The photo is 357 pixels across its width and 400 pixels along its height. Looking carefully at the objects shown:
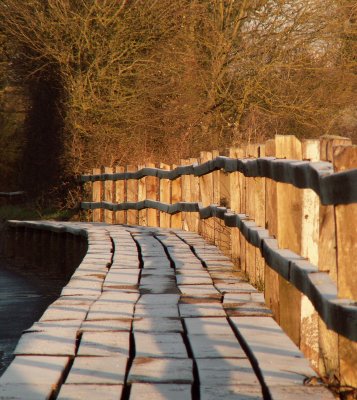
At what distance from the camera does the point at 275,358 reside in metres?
4.80

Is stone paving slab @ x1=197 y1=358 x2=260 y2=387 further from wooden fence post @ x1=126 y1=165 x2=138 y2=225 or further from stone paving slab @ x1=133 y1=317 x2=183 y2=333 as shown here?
wooden fence post @ x1=126 y1=165 x2=138 y2=225

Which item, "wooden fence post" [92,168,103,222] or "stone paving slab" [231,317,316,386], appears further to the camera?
"wooden fence post" [92,168,103,222]

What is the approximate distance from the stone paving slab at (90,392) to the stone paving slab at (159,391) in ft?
0.21

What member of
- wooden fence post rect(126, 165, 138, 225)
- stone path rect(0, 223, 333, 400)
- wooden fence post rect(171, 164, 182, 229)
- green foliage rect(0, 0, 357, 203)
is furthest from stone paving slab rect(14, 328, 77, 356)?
green foliage rect(0, 0, 357, 203)

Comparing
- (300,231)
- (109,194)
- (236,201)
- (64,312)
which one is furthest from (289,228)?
(109,194)

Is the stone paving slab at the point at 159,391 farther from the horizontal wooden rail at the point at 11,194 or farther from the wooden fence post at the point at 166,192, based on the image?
the horizontal wooden rail at the point at 11,194

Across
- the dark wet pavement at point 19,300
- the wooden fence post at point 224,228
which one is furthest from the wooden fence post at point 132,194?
the wooden fence post at point 224,228

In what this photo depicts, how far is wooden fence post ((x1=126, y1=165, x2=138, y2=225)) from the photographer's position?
16922 mm

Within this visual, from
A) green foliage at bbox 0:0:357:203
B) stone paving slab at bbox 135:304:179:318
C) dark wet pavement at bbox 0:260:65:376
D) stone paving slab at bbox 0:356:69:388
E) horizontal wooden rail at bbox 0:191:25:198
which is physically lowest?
dark wet pavement at bbox 0:260:65:376

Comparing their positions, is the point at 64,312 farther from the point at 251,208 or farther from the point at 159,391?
the point at 251,208

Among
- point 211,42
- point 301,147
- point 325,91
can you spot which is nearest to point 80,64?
point 211,42

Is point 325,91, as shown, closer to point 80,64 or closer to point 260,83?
point 260,83

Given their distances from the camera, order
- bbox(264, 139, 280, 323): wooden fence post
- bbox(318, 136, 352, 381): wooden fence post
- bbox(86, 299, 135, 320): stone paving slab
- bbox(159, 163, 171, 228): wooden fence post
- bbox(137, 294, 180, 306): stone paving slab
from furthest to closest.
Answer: bbox(159, 163, 171, 228): wooden fence post
bbox(137, 294, 180, 306): stone paving slab
bbox(264, 139, 280, 323): wooden fence post
bbox(86, 299, 135, 320): stone paving slab
bbox(318, 136, 352, 381): wooden fence post

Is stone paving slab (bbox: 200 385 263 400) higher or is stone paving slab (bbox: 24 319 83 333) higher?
stone paving slab (bbox: 24 319 83 333)
